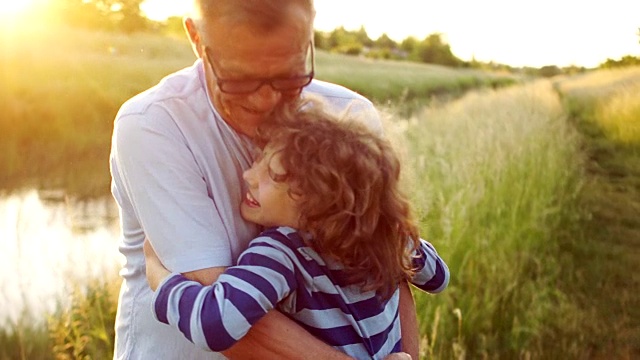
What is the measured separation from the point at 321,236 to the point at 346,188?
0.35 ft

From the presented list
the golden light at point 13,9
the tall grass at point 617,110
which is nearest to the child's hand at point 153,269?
the golden light at point 13,9

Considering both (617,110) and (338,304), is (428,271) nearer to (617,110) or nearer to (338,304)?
(338,304)

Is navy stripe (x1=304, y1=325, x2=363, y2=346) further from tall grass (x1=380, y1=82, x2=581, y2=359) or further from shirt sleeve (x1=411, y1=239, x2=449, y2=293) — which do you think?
Result: tall grass (x1=380, y1=82, x2=581, y2=359)

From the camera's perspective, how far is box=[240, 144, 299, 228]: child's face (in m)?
1.44

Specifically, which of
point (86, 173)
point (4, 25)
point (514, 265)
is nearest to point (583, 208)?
point (514, 265)

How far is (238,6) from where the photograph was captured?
4.42ft

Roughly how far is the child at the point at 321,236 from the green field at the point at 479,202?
0.63 ft

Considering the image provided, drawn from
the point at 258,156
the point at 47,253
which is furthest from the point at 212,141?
the point at 47,253

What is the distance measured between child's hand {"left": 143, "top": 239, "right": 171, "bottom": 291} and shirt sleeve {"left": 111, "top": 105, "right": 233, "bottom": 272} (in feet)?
0.06

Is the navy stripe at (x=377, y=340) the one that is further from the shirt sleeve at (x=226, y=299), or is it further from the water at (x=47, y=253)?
the water at (x=47, y=253)

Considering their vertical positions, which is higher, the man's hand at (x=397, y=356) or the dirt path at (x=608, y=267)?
the man's hand at (x=397, y=356)

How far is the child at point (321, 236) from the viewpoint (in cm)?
137

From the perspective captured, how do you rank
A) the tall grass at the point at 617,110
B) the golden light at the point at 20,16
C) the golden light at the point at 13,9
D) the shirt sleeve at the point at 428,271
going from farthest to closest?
the tall grass at the point at 617,110 < the golden light at the point at 20,16 < the golden light at the point at 13,9 < the shirt sleeve at the point at 428,271

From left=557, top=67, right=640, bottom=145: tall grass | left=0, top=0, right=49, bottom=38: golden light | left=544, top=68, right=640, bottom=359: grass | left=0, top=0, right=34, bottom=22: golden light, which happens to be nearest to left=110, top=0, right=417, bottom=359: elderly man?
left=544, top=68, right=640, bottom=359: grass
